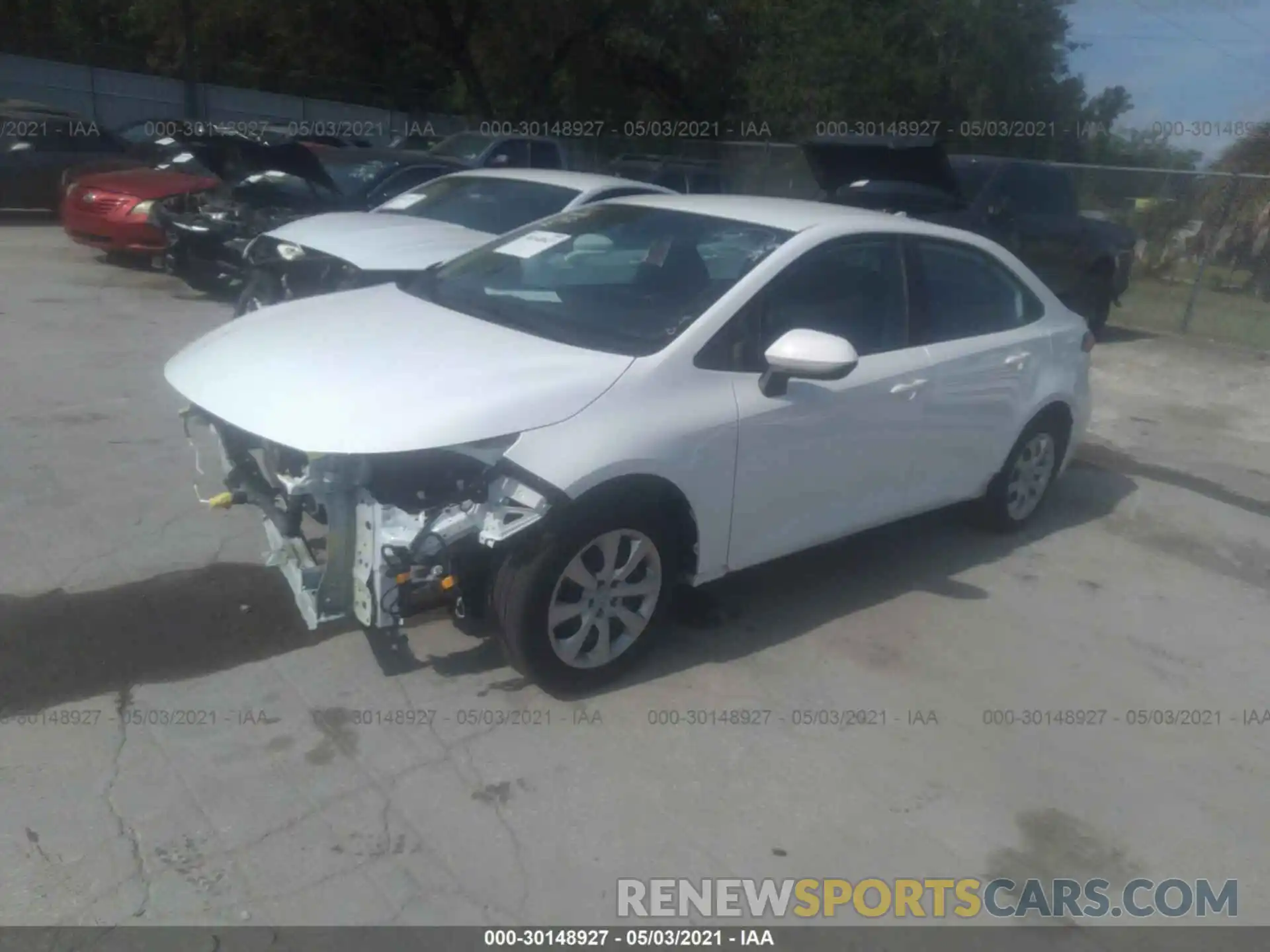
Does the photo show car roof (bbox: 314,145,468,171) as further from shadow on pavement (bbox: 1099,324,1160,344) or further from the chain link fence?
shadow on pavement (bbox: 1099,324,1160,344)

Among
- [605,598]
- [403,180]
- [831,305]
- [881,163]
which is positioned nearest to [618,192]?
[881,163]

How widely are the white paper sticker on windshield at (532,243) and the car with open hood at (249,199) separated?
16.5 feet

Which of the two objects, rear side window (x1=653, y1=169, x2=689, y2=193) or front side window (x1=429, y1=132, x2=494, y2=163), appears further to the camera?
rear side window (x1=653, y1=169, x2=689, y2=193)

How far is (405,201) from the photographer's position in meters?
9.72

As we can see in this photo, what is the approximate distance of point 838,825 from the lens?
3756 millimetres

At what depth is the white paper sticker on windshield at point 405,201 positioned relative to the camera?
31.4ft

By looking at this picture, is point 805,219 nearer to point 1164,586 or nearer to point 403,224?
point 1164,586

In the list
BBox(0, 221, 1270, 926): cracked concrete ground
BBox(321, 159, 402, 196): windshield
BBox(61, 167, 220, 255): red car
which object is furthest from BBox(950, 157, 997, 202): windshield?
BBox(61, 167, 220, 255): red car

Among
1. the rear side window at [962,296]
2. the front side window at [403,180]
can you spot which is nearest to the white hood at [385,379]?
the rear side window at [962,296]

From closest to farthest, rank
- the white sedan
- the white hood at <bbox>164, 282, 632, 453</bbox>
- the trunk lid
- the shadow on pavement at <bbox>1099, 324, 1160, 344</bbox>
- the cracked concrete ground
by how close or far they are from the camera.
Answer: the cracked concrete ground → the white hood at <bbox>164, 282, 632, 453</bbox> → the white sedan → the trunk lid → the shadow on pavement at <bbox>1099, 324, 1160, 344</bbox>

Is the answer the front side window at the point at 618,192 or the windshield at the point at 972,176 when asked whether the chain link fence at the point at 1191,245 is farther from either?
the front side window at the point at 618,192

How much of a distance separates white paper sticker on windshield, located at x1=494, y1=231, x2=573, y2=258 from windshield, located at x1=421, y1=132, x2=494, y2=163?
34.5 ft

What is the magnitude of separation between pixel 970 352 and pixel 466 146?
12.0 m

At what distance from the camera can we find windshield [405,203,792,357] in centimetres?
462
